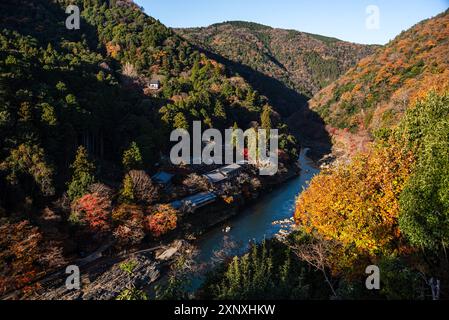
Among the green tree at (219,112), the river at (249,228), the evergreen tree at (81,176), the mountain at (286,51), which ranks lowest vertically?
the river at (249,228)

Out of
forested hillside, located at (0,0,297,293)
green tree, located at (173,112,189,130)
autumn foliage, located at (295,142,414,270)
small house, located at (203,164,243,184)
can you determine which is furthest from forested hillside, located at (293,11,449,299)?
green tree, located at (173,112,189,130)

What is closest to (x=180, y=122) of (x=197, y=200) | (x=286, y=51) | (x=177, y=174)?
(x=177, y=174)

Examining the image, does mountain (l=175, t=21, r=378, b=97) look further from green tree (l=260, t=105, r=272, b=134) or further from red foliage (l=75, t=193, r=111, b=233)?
red foliage (l=75, t=193, r=111, b=233)

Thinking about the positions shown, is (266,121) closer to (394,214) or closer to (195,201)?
(195,201)

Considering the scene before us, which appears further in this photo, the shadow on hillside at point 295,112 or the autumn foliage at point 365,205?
the shadow on hillside at point 295,112

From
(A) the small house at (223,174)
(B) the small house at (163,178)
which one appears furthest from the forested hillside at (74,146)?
(A) the small house at (223,174)

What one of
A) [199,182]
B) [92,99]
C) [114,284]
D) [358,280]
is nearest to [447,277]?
[358,280]

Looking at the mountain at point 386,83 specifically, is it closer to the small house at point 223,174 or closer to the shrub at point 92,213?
the small house at point 223,174

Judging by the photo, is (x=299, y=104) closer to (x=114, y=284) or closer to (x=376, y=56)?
(x=376, y=56)
